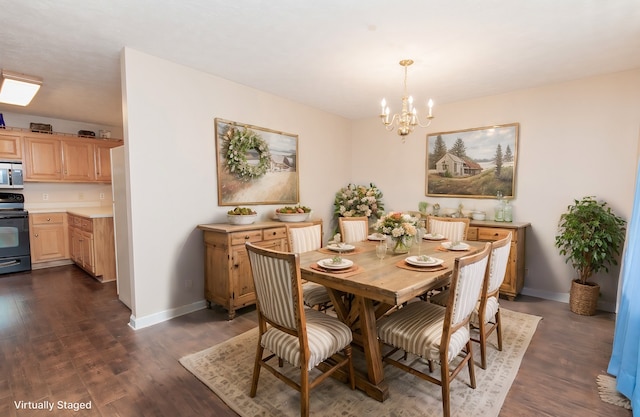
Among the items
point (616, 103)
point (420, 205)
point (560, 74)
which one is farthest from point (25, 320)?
point (616, 103)

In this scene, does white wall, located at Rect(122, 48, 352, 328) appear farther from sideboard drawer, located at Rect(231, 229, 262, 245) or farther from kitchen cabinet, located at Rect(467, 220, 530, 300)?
A: kitchen cabinet, located at Rect(467, 220, 530, 300)

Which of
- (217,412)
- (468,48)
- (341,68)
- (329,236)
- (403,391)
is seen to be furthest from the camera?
(329,236)

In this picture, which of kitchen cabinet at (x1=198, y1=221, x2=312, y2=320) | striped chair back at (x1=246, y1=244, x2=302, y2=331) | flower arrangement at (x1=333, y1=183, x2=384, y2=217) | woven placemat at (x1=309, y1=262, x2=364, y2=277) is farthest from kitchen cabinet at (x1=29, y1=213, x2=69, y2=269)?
woven placemat at (x1=309, y1=262, x2=364, y2=277)

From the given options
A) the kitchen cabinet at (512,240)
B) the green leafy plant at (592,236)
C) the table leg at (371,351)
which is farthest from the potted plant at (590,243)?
the table leg at (371,351)

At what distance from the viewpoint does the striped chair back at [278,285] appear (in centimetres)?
162

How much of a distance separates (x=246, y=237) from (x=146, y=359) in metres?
1.35

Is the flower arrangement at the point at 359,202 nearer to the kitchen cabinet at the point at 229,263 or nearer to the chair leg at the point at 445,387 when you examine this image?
the kitchen cabinet at the point at 229,263

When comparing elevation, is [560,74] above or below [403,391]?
above

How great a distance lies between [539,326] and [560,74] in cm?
268

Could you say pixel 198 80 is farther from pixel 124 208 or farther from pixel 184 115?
pixel 124 208

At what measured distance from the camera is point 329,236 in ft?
17.7

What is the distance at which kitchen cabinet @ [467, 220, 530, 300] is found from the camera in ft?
11.8

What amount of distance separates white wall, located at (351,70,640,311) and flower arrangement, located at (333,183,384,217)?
1039mm

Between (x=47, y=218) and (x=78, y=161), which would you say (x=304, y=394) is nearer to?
(x=47, y=218)
